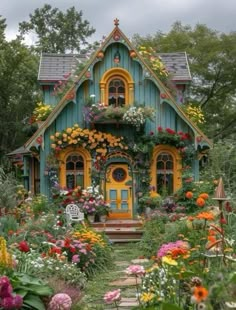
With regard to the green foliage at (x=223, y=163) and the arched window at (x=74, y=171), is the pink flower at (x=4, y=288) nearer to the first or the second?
the green foliage at (x=223, y=163)

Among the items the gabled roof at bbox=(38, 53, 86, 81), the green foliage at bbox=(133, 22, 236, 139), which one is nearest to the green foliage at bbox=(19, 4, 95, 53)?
the green foliage at bbox=(133, 22, 236, 139)

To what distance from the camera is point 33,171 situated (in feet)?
70.7

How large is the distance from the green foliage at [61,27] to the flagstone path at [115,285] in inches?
1588

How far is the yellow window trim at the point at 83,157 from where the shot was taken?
64.1 feet

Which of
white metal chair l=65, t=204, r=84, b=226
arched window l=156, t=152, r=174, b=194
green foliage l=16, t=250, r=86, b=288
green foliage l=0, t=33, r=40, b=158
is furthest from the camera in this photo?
green foliage l=0, t=33, r=40, b=158

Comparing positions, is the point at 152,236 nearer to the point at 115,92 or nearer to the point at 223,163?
the point at 223,163

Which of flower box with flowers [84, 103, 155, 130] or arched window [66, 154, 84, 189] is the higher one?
flower box with flowers [84, 103, 155, 130]

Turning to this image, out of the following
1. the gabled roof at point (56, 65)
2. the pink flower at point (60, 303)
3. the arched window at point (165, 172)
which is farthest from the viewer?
the gabled roof at point (56, 65)

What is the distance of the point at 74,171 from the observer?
19703 mm

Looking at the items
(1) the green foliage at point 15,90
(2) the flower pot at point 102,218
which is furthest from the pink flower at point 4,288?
(1) the green foliage at point 15,90

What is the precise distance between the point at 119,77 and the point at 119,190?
3.57 metres

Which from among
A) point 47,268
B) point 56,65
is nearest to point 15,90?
point 56,65

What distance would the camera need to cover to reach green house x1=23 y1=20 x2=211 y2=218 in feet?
63.3

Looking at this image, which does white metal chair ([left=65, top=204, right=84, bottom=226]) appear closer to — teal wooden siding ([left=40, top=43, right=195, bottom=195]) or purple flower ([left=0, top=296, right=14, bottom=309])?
teal wooden siding ([left=40, top=43, right=195, bottom=195])
